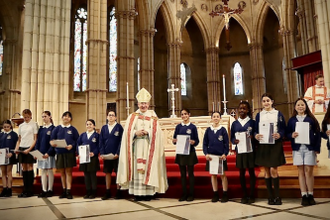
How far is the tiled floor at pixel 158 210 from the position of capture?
3.59m

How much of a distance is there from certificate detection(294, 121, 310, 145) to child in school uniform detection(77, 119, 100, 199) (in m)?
3.27

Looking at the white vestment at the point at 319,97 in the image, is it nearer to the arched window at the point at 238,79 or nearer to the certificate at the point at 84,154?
the certificate at the point at 84,154

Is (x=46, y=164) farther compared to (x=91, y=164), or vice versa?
(x=46, y=164)

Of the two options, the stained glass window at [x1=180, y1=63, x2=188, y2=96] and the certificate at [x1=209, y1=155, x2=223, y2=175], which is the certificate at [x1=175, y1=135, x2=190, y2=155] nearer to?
the certificate at [x1=209, y1=155, x2=223, y2=175]

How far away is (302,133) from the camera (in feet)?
13.6

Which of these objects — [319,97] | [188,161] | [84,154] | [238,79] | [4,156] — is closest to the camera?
[188,161]

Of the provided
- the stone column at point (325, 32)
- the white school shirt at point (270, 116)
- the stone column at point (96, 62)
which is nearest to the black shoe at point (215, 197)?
the white school shirt at point (270, 116)

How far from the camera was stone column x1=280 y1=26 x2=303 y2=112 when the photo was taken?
1833 cm

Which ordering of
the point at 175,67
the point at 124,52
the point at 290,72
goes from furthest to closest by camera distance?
1. the point at 175,67
2. the point at 290,72
3. the point at 124,52

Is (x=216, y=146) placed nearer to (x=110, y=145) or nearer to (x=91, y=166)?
(x=110, y=145)

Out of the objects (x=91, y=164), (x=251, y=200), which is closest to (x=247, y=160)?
(x=251, y=200)

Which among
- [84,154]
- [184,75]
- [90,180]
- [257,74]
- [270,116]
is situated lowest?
[90,180]

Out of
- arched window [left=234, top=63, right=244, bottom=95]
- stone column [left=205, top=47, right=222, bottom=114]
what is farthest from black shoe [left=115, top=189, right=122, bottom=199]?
arched window [left=234, top=63, right=244, bottom=95]

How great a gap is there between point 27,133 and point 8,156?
552 millimetres
